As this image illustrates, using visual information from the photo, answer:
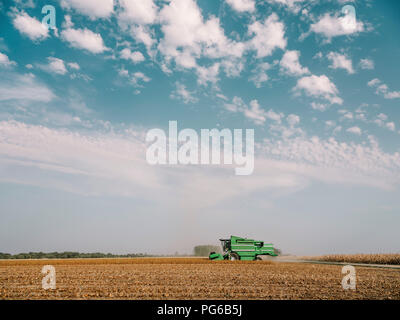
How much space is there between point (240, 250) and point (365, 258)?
2064cm

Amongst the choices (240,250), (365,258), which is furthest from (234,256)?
(365,258)

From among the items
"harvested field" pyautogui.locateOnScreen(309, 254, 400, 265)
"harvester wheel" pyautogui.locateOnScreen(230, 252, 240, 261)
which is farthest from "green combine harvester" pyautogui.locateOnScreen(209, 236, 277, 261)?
"harvested field" pyautogui.locateOnScreen(309, 254, 400, 265)

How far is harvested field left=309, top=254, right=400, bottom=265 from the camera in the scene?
41.4 meters

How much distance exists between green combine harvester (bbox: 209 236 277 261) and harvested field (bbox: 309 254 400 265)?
16754 millimetres

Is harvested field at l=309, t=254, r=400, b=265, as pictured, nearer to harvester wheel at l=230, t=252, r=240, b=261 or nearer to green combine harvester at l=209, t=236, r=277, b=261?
green combine harvester at l=209, t=236, r=277, b=261

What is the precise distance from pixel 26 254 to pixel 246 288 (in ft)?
211

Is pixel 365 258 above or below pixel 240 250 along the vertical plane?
below

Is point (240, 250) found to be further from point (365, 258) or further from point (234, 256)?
point (365, 258)

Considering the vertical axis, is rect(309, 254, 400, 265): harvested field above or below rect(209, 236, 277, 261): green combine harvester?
below

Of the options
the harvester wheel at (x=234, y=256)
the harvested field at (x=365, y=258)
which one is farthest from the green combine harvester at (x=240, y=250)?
the harvested field at (x=365, y=258)

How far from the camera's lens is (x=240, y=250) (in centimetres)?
3931

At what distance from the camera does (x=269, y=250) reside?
133 ft

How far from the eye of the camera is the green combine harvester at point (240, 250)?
39.2 metres

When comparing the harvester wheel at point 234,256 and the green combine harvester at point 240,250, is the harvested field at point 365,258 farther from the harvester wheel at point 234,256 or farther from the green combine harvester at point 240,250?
the harvester wheel at point 234,256
